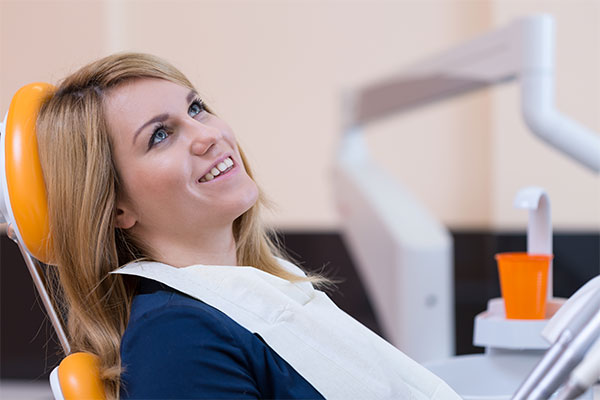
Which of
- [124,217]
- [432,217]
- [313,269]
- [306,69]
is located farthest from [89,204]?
[306,69]

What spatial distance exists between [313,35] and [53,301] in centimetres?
280

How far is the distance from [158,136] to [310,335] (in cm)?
34

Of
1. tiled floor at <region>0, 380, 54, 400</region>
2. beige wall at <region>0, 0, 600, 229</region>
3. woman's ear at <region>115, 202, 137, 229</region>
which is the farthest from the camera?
beige wall at <region>0, 0, 600, 229</region>

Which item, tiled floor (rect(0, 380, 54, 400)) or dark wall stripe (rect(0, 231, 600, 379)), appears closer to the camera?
tiled floor (rect(0, 380, 54, 400))

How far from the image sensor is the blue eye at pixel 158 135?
0.99 metres

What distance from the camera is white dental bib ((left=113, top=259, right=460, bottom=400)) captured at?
889mm

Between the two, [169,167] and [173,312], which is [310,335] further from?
[169,167]

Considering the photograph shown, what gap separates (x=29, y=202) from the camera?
96 centimetres

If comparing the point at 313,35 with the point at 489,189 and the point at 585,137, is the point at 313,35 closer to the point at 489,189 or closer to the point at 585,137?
the point at 489,189

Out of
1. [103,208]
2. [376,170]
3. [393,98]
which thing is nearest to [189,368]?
[103,208]

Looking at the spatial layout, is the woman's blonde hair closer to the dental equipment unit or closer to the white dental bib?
the white dental bib

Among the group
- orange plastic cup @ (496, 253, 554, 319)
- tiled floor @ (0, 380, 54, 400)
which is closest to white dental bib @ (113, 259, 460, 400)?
orange plastic cup @ (496, 253, 554, 319)

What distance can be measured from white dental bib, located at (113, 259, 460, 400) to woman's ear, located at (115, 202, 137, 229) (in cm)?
8

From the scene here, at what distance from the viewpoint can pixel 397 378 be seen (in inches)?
37.1
